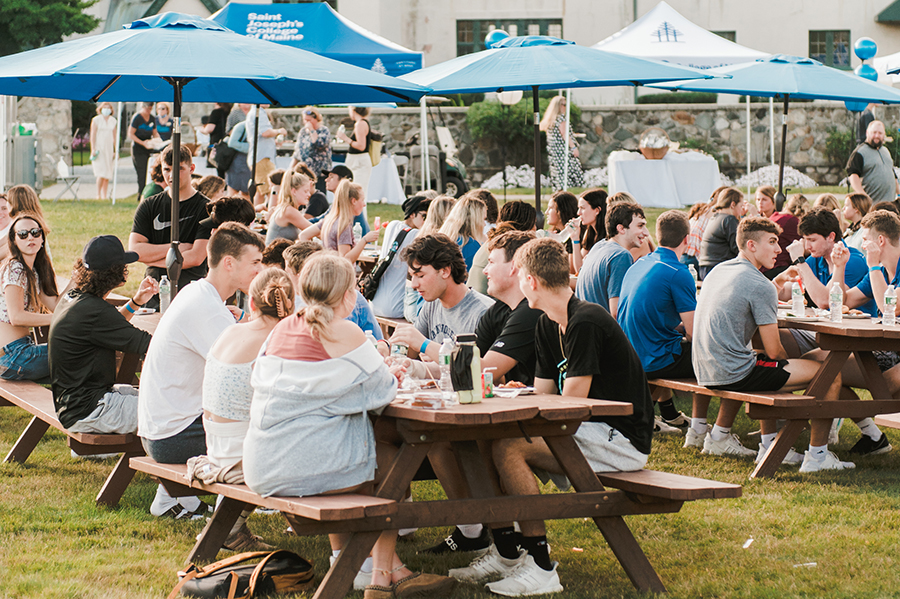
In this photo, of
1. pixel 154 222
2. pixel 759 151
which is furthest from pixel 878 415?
pixel 759 151

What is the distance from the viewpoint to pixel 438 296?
18.5 ft

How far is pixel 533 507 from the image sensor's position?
438 cm

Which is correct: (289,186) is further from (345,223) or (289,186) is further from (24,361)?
→ (24,361)

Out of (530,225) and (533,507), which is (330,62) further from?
(533,507)

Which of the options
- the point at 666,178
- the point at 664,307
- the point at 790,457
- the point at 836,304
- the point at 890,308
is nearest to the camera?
the point at 890,308

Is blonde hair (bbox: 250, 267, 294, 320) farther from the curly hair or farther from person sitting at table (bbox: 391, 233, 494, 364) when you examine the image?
the curly hair

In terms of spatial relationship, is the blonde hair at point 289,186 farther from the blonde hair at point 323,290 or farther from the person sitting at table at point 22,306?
the blonde hair at point 323,290

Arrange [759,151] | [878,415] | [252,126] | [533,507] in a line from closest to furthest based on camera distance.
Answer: [533,507], [878,415], [252,126], [759,151]

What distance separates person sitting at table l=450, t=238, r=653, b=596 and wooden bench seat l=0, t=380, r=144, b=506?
2.02m

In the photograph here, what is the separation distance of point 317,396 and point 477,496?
2.89ft

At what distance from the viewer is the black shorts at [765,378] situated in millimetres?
6203

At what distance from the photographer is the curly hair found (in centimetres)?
550

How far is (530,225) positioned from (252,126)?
812cm

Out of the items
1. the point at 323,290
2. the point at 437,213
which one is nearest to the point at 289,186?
the point at 437,213
